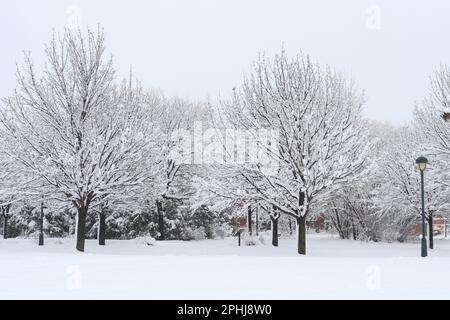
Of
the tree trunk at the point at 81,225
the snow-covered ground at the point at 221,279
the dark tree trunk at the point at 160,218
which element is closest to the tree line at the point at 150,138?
the tree trunk at the point at 81,225

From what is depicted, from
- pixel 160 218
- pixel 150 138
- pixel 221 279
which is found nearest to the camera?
pixel 221 279

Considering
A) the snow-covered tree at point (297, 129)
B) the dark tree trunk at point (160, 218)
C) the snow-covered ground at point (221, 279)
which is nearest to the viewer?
the snow-covered ground at point (221, 279)

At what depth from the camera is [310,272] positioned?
32.1 ft

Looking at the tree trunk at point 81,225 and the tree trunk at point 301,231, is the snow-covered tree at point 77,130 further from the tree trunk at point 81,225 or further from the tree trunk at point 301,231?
the tree trunk at point 301,231

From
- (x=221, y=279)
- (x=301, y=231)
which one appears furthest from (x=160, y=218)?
(x=221, y=279)

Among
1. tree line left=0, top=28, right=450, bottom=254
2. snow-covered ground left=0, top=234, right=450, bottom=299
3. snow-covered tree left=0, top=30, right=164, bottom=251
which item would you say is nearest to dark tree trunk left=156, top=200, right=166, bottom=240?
tree line left=0, top=28, right=450, bottom=254

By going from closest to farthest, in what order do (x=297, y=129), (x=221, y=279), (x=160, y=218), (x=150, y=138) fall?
(x=221, y=279) → (x=297, y=129) → (x=150, y=138) → (x=160, y=218)

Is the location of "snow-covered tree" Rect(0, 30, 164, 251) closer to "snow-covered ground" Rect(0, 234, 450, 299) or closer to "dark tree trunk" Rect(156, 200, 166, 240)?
"snow-covered ground" Rect(0, 234, 450, 299)

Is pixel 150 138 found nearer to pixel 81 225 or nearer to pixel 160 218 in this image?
pixel 81 225

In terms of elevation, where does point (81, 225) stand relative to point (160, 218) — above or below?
above

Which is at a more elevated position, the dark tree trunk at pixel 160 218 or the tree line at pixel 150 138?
the tree line at pixel 150 138

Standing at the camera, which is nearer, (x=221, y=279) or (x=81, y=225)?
(x=221, y=279)

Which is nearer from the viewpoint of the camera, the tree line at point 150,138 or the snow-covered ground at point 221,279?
the snow-covered ground at point 221,279
